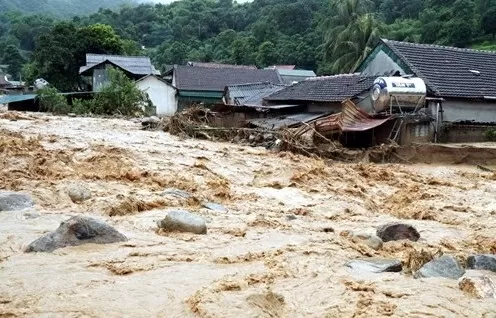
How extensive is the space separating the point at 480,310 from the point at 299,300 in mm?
1527

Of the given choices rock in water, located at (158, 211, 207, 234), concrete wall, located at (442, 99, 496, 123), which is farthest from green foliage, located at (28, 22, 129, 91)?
rock in water, located at (158, 211, 207, 234)

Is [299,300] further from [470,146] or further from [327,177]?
[470,146]

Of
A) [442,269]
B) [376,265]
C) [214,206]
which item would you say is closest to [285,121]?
[214,206]

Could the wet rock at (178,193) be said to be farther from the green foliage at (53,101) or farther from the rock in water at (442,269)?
the green foliage at (53,101)

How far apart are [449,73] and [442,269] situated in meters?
13.7

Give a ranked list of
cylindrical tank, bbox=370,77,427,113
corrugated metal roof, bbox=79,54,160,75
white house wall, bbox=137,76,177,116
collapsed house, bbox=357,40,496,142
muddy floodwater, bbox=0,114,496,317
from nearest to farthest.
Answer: muddy floodwater, bbox=0,114,496,317, cylindrical tank, bbox=370,77,427,113, collapsed house, bbox=357,40,496,142, white house wall, bbox=137,76,177,116, corrugated metal roof, bbox=79,54,160,75

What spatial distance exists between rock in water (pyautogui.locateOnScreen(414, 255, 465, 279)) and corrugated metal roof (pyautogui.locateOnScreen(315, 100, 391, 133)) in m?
9.75

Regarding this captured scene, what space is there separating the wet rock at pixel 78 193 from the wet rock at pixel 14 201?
2.12ft

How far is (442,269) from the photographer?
5426 millimetres

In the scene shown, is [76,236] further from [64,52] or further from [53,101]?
[64,52]

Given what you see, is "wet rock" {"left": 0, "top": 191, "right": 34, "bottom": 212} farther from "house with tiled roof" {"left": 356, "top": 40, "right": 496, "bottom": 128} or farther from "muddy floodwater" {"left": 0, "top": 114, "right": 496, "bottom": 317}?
"house with tiled roof" {"left": 356, "top": 40, "right": 496, "bottom": 128}

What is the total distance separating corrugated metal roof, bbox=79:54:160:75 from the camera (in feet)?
107

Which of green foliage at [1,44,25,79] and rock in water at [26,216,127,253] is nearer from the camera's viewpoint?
rock in water at [26,216,127,253]

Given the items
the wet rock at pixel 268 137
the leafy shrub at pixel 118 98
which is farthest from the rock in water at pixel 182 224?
the leafy shrub at pixel 118 98
